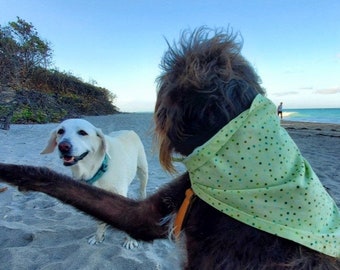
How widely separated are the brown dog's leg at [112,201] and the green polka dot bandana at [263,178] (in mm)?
386

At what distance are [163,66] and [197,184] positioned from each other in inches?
20.0

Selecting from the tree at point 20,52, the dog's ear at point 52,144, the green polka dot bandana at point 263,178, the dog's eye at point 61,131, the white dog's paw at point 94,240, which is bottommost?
the white dog's paw at point 94,240

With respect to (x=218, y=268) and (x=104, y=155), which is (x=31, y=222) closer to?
(x=104, y=155)

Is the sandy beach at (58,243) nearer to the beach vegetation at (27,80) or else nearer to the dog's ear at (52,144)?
the dog's ear at (52,144)

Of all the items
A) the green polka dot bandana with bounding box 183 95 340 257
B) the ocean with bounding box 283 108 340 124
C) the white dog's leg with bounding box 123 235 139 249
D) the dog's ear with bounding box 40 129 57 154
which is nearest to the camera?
the green polka dot bandana with bounding box 183 95 340 257

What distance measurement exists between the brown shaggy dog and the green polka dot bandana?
2.2 inches

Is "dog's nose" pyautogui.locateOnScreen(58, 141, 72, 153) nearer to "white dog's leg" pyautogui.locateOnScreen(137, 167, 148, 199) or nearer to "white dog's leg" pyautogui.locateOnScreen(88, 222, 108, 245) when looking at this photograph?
"white dog's leg" pyautogui.locateOnScreen(88, 222, 108, 245)

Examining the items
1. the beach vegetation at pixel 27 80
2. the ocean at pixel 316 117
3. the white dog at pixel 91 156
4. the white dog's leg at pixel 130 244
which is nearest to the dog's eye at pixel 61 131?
the white dog at pixel 91 156

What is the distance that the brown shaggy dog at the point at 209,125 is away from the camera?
3.59 ft

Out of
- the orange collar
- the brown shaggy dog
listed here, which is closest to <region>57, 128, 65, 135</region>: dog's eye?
the brown shaggy dog

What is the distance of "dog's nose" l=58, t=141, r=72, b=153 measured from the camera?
2.95 meters

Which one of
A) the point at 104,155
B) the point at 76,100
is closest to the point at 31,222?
the point at 104,155

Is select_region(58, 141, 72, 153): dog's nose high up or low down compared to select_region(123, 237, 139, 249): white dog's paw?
up

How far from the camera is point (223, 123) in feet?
3.62
